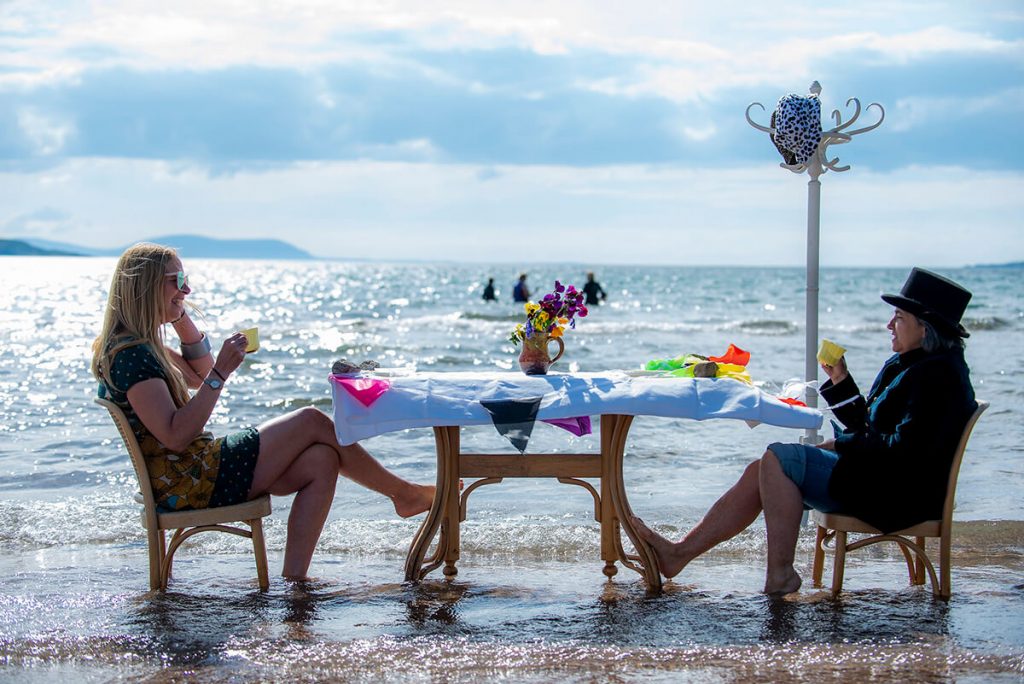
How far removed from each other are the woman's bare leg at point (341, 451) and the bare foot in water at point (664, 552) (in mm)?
816

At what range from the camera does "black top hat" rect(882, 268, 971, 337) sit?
147 inches

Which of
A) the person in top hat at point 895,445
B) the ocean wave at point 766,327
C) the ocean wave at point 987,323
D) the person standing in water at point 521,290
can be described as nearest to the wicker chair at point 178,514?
the person in top hat at point 895,445

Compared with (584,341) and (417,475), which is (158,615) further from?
(584,341)

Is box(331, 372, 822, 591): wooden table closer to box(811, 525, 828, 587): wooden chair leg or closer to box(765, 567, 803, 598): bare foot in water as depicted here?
box(765, 567, 803, 598): bare foot in water

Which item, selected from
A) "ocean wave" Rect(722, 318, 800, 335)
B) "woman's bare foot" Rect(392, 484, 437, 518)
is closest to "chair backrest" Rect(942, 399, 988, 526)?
"woman's bare foot" Rect(392, 484, 437, 518)

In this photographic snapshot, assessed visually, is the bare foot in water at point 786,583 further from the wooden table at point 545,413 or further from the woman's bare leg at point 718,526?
the wooden table at point 545,413

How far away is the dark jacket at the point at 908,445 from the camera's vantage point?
12.1 ft

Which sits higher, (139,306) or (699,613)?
(139,306)

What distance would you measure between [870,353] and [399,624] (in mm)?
14639

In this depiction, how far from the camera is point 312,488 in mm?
4090

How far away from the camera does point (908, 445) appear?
3717 millimetres

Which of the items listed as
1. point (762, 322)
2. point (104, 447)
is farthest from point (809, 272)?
point (762, 322)

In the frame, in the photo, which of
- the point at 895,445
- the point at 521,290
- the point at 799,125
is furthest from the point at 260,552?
the point at 521,290

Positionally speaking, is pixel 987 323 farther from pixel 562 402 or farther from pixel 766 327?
pixel 562 402
